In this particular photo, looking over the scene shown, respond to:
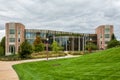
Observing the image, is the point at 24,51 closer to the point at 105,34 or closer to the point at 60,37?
the point at 60,37

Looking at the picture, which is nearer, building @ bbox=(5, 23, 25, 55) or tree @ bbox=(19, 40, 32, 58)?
tree @ bbox=(19, 40, 32, 58)

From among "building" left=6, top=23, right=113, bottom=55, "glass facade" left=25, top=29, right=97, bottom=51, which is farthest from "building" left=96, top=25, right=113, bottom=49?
"glass facade" left=25, top=29, right=97, bottom=51

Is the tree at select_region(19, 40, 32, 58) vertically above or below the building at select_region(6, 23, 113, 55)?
below

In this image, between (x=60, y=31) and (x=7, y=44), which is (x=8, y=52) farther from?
(x=60, y=31)

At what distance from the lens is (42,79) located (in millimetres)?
14719

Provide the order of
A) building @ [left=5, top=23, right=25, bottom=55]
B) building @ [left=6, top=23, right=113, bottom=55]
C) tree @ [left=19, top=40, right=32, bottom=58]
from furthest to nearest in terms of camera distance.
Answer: building @ [left=6, top=23, right=113, bottom=55], building @ [left=5, top=23, right=25, bottom=55], tree @ [left=19, top=40, right=32, bottom=58]

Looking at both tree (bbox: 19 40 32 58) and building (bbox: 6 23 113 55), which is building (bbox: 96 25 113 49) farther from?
tree (bbox: 19 40 32 58)

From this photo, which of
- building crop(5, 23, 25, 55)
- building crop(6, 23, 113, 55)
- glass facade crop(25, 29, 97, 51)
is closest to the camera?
building crop(5, 23, 25, 55)

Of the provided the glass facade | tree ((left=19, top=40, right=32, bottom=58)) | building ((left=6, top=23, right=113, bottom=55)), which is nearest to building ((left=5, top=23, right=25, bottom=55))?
building ((left=6, top=23, right=113, bottom=55))

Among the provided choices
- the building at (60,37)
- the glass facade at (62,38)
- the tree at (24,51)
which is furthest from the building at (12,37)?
the tree at (24,51)

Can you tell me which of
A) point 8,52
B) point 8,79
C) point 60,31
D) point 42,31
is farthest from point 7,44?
point 8,79

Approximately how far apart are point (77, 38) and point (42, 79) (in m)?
71.7

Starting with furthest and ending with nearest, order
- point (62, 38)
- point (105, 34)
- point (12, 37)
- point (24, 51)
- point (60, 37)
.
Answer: point (60, 37) < point (62, 38) < point (105, 34) < point (12, 37) < point (24, 51)

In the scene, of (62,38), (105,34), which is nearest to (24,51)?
(62,38)
